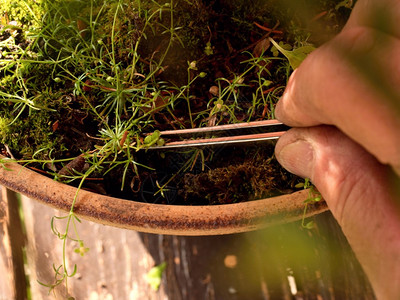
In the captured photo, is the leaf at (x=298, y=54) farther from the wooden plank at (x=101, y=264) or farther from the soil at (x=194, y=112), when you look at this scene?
the wooden plank at (x=101, y=264)

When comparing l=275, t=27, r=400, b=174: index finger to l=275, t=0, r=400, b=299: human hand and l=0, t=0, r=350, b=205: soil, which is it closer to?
l=275, t=0, r=400, b=299: human hand

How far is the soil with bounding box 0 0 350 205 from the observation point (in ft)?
2.49

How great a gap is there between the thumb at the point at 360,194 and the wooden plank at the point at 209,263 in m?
0.52

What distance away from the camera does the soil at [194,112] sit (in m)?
0.76

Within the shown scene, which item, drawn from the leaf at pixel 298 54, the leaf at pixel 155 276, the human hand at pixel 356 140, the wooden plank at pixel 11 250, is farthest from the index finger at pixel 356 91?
the wooden plank at pixel 11 250

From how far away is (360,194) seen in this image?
0.41m

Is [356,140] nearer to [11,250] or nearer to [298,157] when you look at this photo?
[298,157]

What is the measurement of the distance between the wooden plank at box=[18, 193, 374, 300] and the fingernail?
1.44 ft

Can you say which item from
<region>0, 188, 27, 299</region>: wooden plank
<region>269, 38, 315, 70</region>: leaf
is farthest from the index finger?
<region>0, 188, 27, 299</region>: wooden plank

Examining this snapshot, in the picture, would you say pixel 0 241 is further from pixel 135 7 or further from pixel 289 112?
pixel 289 112

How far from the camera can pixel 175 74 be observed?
2.60 feet

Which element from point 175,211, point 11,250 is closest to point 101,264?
point 11,250

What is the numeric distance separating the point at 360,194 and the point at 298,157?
0.17m

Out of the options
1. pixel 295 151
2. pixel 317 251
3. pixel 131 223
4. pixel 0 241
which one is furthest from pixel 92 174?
pixel 317 251
